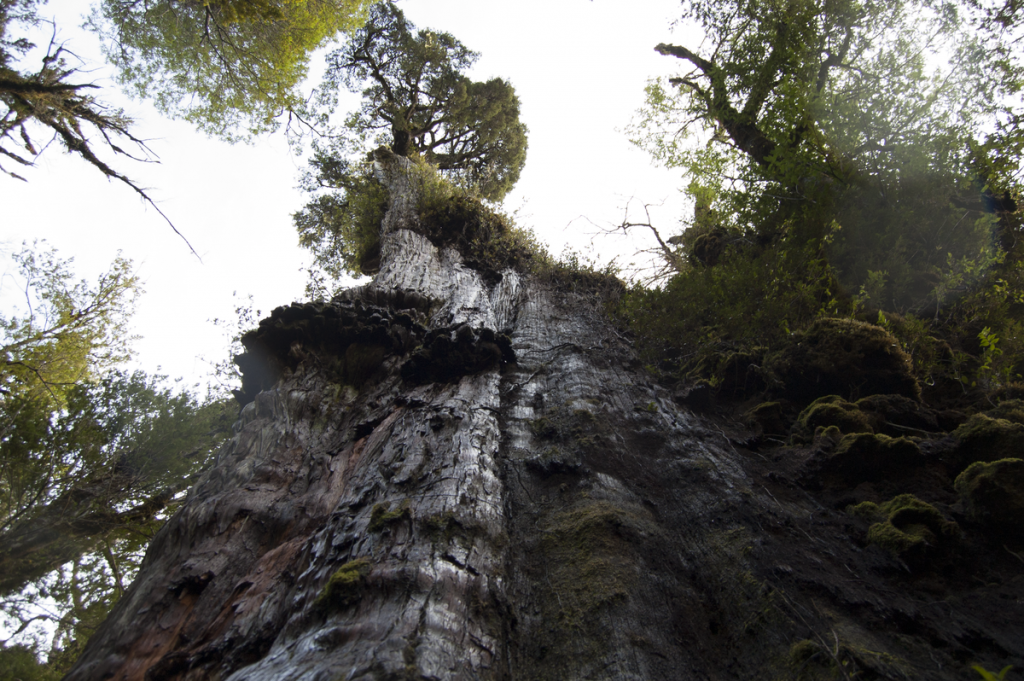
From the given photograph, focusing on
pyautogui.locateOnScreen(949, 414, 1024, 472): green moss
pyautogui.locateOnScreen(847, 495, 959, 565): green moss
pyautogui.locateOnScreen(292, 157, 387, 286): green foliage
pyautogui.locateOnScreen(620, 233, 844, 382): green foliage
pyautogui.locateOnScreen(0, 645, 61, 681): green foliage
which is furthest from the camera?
pyautogui.locateOnScreen(292, 157, 387, 286): green foliage

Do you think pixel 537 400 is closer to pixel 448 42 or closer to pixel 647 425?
pixel 647 425

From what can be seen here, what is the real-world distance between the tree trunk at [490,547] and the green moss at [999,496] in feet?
2.00

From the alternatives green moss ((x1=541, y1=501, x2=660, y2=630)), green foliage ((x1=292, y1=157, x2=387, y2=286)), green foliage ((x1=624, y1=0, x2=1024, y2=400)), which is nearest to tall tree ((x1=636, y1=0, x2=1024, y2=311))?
green foliage ((x1=624, y1=0, x2=1024, y2=400))

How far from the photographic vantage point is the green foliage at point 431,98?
14133mm

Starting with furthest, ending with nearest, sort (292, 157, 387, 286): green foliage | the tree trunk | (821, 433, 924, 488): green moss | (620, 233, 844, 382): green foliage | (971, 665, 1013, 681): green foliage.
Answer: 1. (292, 157, 387, 286): green foliage
2. (620, 233, 844, 382): green foliage
3. (821, 433, 924, 488): green moss
4. the tree trunk
5. (971, 665, 1013, 681): green foliage

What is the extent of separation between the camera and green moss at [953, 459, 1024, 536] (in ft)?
8.20

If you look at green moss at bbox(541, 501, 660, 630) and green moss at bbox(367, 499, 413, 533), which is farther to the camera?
green moss at bbox(367, 499, 413, 533)

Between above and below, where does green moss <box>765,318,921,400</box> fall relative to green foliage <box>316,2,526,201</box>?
below

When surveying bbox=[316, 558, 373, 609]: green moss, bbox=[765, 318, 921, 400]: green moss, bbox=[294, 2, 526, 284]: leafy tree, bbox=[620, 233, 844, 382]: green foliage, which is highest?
bbox=[294, 2, 526, 284]: leafy tree

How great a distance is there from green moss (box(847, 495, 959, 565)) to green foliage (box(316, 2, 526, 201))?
509 inches

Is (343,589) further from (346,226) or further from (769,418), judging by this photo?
(346,226)

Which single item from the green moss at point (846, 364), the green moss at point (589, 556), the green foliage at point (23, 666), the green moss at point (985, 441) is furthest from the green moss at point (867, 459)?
the green foliage at point (23, 666)

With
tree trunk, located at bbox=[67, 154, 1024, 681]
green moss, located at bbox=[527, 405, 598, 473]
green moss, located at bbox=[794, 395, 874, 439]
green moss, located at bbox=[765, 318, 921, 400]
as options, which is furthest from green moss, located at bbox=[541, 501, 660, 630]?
green moss, located at bbox=[765, 318, 921, 400]

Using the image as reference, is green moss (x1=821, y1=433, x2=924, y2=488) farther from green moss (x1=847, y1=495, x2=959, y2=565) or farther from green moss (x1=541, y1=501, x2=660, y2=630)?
green moss (x1=541, y1=501, x2=660, y2=630)
